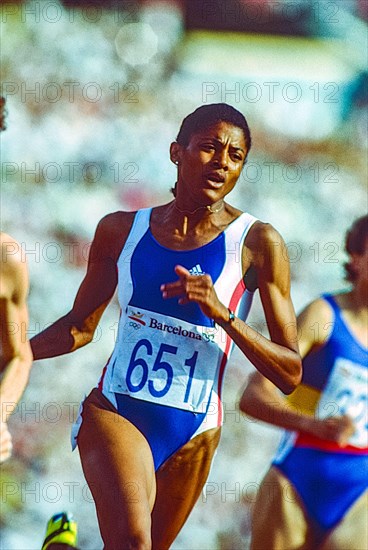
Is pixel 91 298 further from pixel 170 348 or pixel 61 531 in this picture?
pixel 61 531

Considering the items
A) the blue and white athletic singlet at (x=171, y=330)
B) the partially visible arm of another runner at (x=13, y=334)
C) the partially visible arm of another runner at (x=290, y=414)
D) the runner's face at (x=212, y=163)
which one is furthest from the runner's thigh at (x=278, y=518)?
the runner's face at (x=212, y=163)

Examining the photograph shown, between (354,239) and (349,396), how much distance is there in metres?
0.59

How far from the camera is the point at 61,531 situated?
144 inches

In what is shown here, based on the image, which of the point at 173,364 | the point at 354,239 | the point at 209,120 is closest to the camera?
the point at 173,364

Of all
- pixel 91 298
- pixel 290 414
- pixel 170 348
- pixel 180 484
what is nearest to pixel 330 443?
pixel 290 414

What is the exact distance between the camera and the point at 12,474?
369cm

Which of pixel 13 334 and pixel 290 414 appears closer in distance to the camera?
pixel 13 334

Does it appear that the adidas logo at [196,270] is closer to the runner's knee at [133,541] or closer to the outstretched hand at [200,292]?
the outstretched hand at [200,292]

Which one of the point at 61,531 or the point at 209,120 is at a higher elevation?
the point at 209,120

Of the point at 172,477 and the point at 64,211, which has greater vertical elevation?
the point at 64,211

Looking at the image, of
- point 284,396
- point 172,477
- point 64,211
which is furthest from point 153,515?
point 64,211

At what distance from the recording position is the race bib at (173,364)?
11.4 ft

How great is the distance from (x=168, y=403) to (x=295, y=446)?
54cm

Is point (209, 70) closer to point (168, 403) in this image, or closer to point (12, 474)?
point (168, 403)
